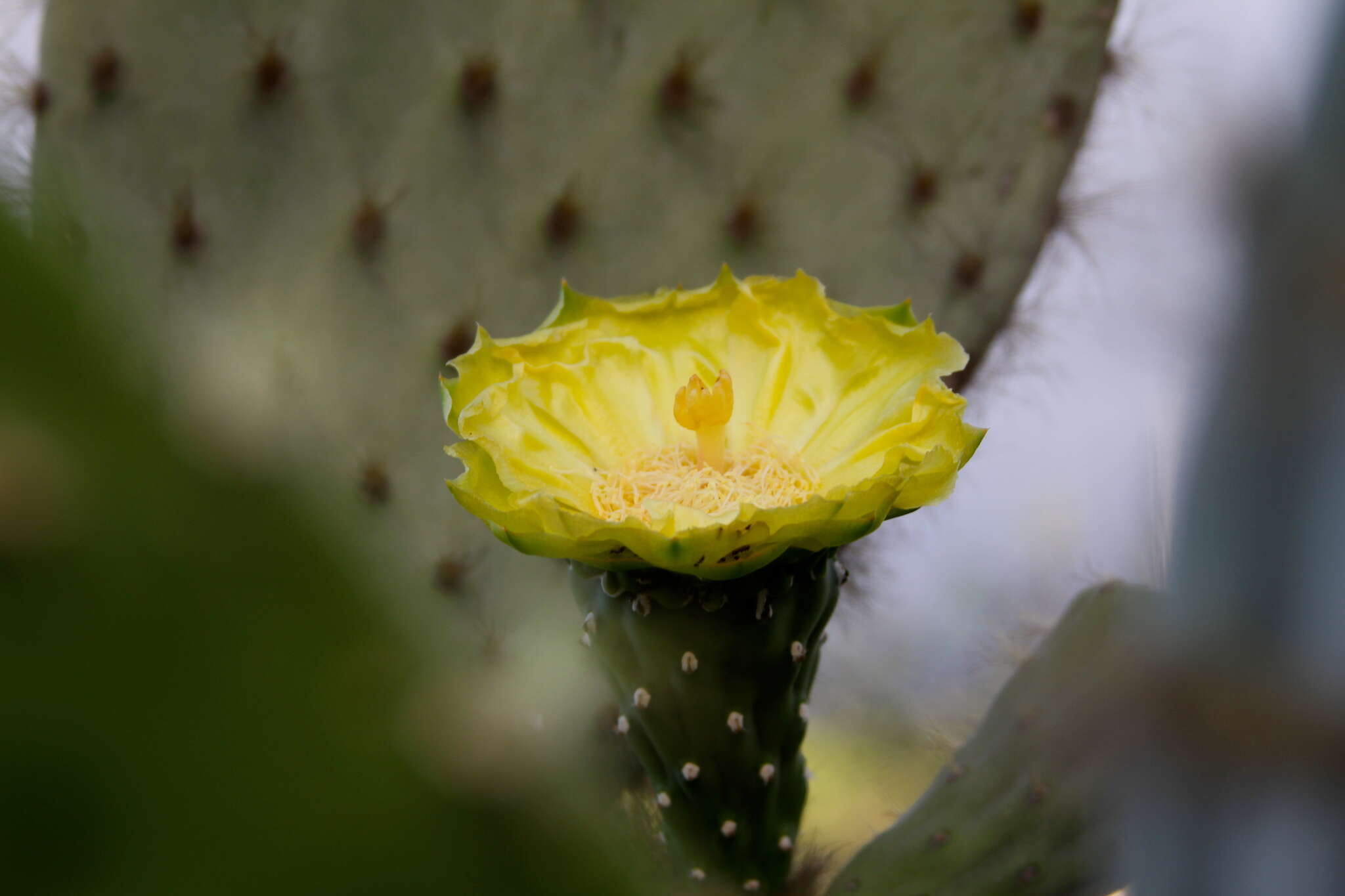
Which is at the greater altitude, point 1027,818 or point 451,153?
point 451,153

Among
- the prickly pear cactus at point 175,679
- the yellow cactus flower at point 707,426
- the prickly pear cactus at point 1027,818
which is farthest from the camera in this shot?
the prickly pear cactus at point 1027,818

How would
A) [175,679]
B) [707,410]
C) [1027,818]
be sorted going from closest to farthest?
[175,679], [707,410], [1027,818]

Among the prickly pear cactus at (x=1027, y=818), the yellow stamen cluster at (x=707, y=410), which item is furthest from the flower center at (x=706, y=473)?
the prickly pear cactus at (x=1027, y=818)

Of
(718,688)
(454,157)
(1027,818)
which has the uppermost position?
(454,157)

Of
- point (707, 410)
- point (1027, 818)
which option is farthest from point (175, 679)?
point (1027, 818)

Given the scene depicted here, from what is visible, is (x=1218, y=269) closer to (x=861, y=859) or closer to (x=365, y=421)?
(x=861, y=859)

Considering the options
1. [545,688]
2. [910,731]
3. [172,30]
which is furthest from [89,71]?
[910,731]

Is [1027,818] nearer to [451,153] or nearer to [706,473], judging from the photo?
[706,473]

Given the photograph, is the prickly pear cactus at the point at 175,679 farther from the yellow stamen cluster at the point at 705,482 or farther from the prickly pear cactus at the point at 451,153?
the prickly pear cactus at the point at 451,153
